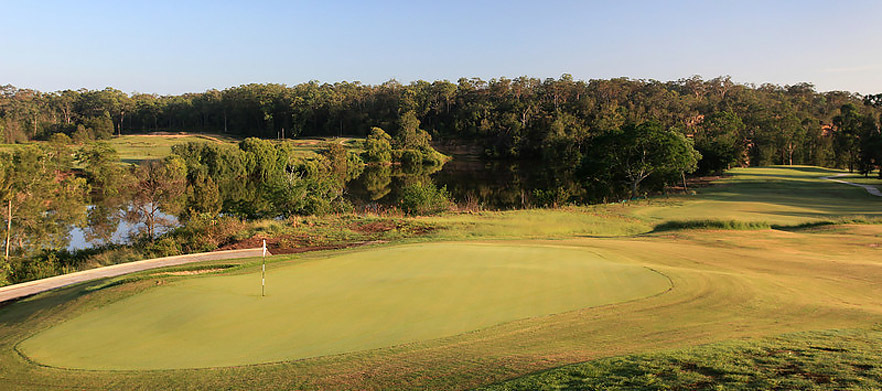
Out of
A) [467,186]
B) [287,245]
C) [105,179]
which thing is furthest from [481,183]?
[287,245]

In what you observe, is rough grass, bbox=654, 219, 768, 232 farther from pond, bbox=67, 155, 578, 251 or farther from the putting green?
pond, bbox=67, 155, 578, 251

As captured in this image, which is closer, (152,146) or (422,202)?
(422,202)

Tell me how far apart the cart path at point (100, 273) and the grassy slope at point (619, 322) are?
204cm

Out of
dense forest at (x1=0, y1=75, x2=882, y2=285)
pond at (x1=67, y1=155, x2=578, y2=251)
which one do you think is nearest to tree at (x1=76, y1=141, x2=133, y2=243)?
dense forest at (x1=0, y1=75, x2=882, y2=285)

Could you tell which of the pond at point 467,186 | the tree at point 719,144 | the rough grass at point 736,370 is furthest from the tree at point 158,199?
the tree at point 719,144

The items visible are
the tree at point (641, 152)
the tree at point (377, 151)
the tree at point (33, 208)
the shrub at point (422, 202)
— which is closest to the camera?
the tree at point (33, 208)

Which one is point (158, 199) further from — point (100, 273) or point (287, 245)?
point (100, 273)

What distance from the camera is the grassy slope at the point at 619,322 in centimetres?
630

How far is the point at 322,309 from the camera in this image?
9.33 metres

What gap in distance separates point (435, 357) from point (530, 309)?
9.86ft

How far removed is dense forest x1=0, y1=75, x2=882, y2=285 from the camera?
31625mm

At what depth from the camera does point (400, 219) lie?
2689cm

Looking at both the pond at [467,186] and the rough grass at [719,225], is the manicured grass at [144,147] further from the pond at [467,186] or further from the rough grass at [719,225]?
the rough grass at [719,225]

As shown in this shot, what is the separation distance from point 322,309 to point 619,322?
5298 millimetres
